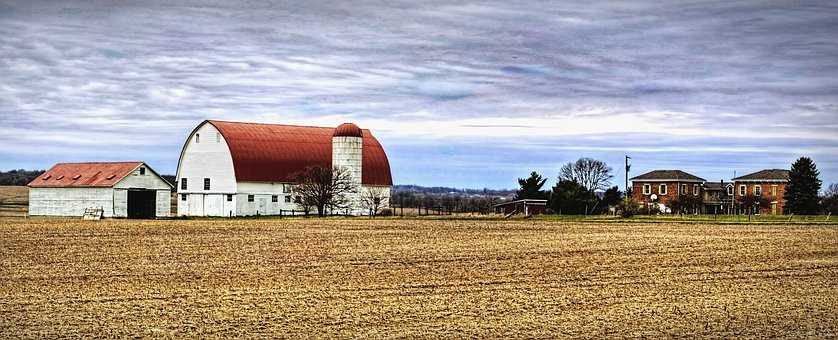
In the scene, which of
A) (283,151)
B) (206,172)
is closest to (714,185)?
(283,151)

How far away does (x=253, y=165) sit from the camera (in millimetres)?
82312

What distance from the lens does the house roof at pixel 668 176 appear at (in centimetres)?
12081

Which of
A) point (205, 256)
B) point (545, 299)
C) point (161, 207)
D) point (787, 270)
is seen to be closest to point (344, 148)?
point (161, 207)

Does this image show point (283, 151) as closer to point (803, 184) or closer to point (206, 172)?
point (206, 172)

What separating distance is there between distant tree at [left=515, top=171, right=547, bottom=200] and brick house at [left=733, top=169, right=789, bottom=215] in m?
32.8

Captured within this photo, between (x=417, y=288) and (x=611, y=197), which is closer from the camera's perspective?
(x=417, y=288)

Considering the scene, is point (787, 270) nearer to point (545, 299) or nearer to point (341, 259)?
point (545, 299)

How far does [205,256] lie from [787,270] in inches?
670

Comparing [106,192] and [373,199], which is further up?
[106,192]

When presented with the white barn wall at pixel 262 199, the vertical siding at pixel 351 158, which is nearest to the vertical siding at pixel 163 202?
the white barn wall at pixel 262 199

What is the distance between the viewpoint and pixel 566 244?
131 feet

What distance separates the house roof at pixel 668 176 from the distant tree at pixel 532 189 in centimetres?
2853

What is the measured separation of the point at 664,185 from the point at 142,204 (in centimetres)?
6402

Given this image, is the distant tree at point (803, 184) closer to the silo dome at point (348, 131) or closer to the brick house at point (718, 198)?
the brick house at point (718, 198)
